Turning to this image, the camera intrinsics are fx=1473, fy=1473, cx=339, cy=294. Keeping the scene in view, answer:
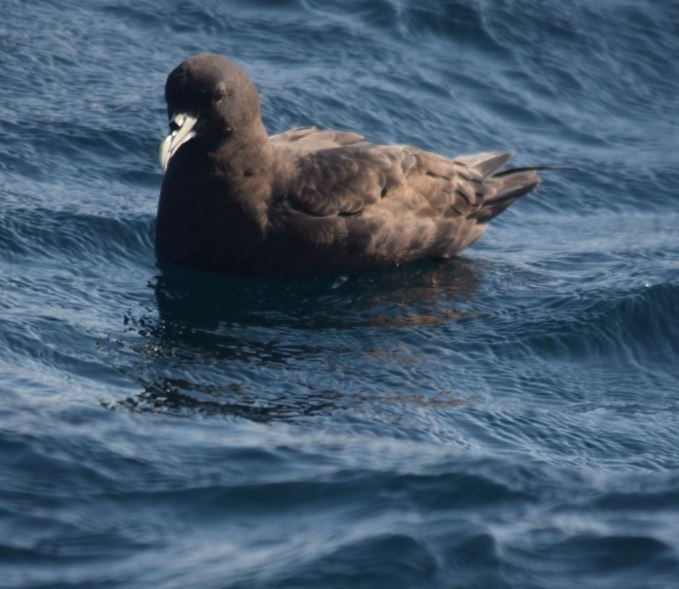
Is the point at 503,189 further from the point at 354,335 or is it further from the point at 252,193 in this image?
the point at 354,335

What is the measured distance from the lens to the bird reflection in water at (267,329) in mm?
7609

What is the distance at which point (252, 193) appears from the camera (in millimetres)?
9469


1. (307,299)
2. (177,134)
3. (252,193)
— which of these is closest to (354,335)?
(307,299)

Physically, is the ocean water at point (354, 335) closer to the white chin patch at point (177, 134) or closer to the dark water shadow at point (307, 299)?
the dark water shadow at point (307, 299)

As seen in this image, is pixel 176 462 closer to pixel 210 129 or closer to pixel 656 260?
pixel 210 129

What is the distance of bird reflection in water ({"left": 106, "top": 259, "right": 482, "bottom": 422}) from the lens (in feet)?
25.0

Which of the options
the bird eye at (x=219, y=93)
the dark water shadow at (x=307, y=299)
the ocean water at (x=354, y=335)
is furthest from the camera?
the bird eye at (x=219, y=93)

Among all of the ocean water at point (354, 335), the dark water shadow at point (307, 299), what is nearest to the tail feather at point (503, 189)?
the ocean water at point (354, 335)

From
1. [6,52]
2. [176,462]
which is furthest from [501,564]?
[6,52]

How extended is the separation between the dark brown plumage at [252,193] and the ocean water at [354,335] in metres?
0.21

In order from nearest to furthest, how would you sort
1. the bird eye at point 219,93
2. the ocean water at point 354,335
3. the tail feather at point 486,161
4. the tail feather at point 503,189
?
the ocean water at point 354,335, the bird eye at point 219,93, the tail feather at point 503,189, the tail feather at point 486,161

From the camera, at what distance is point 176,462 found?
6543 millimetres

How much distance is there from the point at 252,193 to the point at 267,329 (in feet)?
3.66

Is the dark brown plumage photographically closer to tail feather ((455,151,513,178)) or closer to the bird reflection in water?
the bird reflection in water
